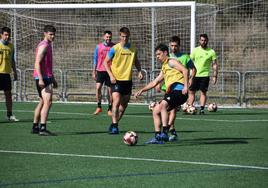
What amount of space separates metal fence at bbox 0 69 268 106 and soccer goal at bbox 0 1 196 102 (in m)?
0.16

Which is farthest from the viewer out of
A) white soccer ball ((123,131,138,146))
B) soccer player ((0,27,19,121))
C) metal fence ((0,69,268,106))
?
metal fence ((0,69,268,106))

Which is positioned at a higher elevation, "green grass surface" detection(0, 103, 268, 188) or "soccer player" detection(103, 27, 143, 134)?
"soccer player" detection(103, 27, 143, 134)

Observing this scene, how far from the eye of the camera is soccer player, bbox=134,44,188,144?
12.6 m

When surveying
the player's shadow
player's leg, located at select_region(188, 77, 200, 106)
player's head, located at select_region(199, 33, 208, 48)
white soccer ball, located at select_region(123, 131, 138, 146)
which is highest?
player's head, located at select_region(199, 33, 208, 48)

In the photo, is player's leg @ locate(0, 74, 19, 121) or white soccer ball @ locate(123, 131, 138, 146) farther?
player's leg @ locate(0, 74, 19, 121)

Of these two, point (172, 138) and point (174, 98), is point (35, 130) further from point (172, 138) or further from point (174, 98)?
point (174, 98)

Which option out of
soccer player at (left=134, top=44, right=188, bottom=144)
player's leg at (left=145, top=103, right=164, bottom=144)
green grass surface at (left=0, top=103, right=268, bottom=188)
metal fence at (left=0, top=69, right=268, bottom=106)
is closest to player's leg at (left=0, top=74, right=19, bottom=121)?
green grass surface at (left=0, top=103, right=268, bottom=188)

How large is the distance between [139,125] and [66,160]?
6206mm

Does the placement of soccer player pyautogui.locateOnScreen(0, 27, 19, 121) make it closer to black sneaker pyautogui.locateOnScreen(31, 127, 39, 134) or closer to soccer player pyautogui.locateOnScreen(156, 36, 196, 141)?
black sneaker pyautogui.locateOnScreen(31, 127, 39, 134)

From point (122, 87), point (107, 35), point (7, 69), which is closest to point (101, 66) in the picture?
point (107, 35)

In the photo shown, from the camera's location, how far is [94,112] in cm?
2070

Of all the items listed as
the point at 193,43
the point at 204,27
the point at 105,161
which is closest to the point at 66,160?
the point at 105,161

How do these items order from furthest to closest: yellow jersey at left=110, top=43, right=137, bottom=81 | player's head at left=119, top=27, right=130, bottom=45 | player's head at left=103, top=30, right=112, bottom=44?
player's head at left=103, top=30, right=112, bottom=44 < yellow jersey at left=110, top=43, right=137, bottom=81 < player's head at left=119, top=27, right=130, bottom=45

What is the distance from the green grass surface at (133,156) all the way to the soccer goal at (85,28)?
9.26 meters
